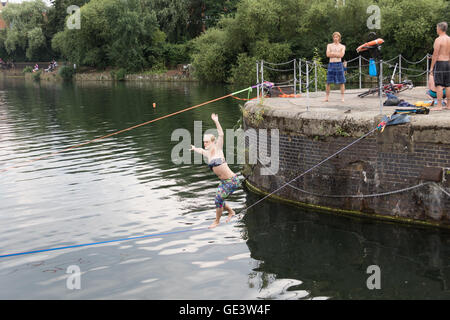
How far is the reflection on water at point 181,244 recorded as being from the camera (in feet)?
26.6

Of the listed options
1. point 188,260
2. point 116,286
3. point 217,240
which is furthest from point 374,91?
point 116,286

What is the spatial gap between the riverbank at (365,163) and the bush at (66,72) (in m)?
76.1

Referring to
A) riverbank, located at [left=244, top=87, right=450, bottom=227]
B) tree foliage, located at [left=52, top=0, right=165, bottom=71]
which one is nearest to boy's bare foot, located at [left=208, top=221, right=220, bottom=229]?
riverbank, located at [left=244, top=87, right=450, bottom=227]

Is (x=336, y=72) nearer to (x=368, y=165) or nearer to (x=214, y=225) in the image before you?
(x=368, y=165)

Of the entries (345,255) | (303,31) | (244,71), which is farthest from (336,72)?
(303,31)

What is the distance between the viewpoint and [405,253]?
919cm

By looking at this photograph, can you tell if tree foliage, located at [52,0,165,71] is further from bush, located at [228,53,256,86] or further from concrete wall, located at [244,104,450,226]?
concrete wall, located at [244,104,450,226]

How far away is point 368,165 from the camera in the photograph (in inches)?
414

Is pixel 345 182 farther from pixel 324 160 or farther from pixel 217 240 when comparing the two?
pixel 217 240

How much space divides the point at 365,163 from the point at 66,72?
260 ft

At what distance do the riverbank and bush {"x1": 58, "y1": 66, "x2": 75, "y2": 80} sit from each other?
7614 centimetres

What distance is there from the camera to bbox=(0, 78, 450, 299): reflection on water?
8.10 m

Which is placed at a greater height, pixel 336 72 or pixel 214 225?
pixel 336 72
